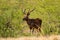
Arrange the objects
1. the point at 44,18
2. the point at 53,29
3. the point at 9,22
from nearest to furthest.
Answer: the point at 53,29
the point at 9,22
the point at 44,18

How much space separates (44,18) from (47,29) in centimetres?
153

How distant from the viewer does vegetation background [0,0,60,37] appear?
15750mm

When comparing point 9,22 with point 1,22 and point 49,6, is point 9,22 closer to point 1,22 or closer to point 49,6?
point 1,22

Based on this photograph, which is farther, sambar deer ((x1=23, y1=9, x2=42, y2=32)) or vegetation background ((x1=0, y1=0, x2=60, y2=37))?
sambar deer ((x1=23, y1=9, x2=42, y2=32))

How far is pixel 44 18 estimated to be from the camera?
56.6ft

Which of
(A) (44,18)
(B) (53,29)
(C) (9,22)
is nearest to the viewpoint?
(B) (53,29)

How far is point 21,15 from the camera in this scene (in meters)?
17.6

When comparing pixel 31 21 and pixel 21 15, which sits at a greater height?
pixel 21 15

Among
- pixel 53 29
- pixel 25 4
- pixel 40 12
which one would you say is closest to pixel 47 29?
pixel 53 29

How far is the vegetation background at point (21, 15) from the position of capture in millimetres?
15750

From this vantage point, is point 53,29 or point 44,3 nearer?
point 53,29

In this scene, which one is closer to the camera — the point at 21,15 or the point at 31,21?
the point at 21,15

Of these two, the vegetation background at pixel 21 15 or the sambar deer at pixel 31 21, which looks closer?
the vegetation background at pixel 21 15

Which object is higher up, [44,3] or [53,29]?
[44,3]
